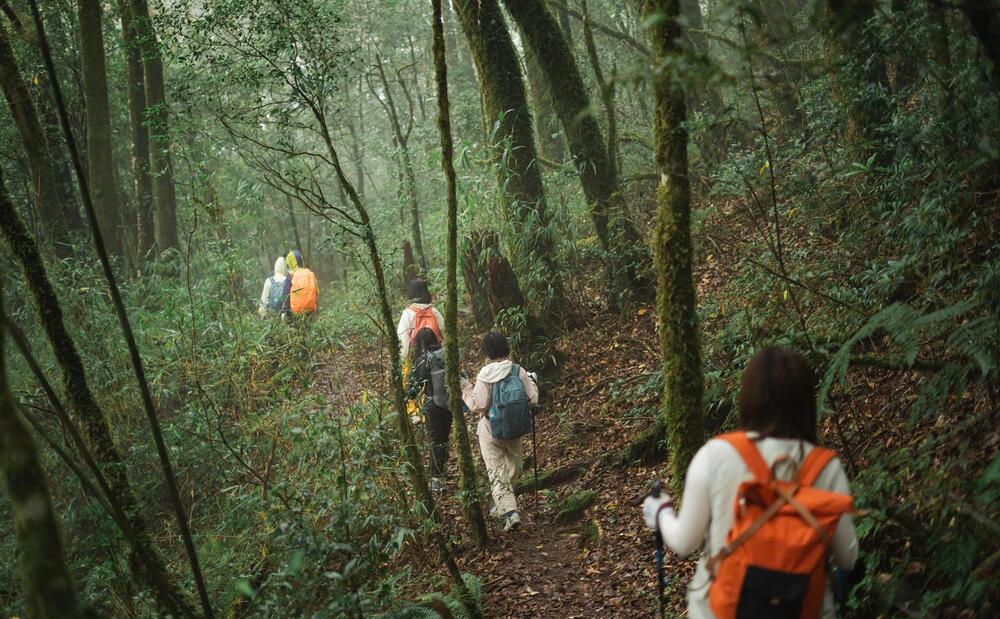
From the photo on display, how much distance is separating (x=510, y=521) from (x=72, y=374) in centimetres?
401

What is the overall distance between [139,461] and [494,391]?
15.0 feet

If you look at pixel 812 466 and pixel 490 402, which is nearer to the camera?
pixel 812 466

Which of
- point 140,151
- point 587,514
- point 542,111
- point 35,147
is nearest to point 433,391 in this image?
point 587,514

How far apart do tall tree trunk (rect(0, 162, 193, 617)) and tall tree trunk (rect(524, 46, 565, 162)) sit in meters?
8.18

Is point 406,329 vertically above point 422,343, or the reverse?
point 406,329

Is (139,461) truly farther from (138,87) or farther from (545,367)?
(138,87)

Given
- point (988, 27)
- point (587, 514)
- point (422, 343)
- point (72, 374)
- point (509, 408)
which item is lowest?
point (587, 514)

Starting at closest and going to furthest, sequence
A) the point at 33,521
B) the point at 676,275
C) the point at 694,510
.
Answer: the point at 33,521
the point at 694,510
the point at 676,275

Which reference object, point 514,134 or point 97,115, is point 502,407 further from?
point 97,115

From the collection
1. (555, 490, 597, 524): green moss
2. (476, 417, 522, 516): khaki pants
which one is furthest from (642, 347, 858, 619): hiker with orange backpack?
(476, 417, 522, 516): khaki pants

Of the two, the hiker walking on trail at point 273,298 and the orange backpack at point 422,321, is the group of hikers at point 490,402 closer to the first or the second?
the orange backpack at point 422,321

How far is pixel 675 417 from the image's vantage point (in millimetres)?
4574

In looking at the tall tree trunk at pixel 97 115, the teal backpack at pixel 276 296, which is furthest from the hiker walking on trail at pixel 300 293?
the tall tree trunk at pixel 97 115

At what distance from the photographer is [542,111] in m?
14.0
